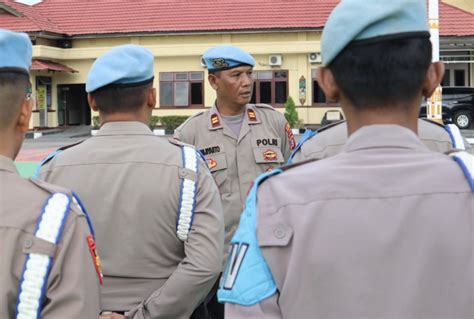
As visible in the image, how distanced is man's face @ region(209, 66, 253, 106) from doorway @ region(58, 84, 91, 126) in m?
25.3

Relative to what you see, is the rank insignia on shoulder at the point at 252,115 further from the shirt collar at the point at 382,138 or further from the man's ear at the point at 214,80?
the shirt collar at the point at 382,138

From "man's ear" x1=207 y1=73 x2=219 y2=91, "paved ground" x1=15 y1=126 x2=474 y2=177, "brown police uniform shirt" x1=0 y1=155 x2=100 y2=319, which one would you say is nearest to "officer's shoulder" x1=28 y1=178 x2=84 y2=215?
"brown police uniform shirt" x1=0 y1=155 x2=100 y2=319

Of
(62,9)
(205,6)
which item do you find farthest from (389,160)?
(62,9)

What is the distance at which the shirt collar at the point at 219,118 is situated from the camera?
389 centimetres

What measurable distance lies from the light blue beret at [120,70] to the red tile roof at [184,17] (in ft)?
77.2

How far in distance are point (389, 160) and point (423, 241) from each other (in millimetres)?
178

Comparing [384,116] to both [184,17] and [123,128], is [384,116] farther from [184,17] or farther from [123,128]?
[184,17]

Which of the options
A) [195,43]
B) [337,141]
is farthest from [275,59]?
[337,141]

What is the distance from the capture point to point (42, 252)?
1.44 meters

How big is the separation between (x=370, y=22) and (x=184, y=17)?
26810 mm

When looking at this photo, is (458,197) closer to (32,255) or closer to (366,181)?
(366,181)

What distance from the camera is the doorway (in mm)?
29125

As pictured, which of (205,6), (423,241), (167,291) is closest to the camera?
(423,241)

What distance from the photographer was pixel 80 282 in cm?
147
